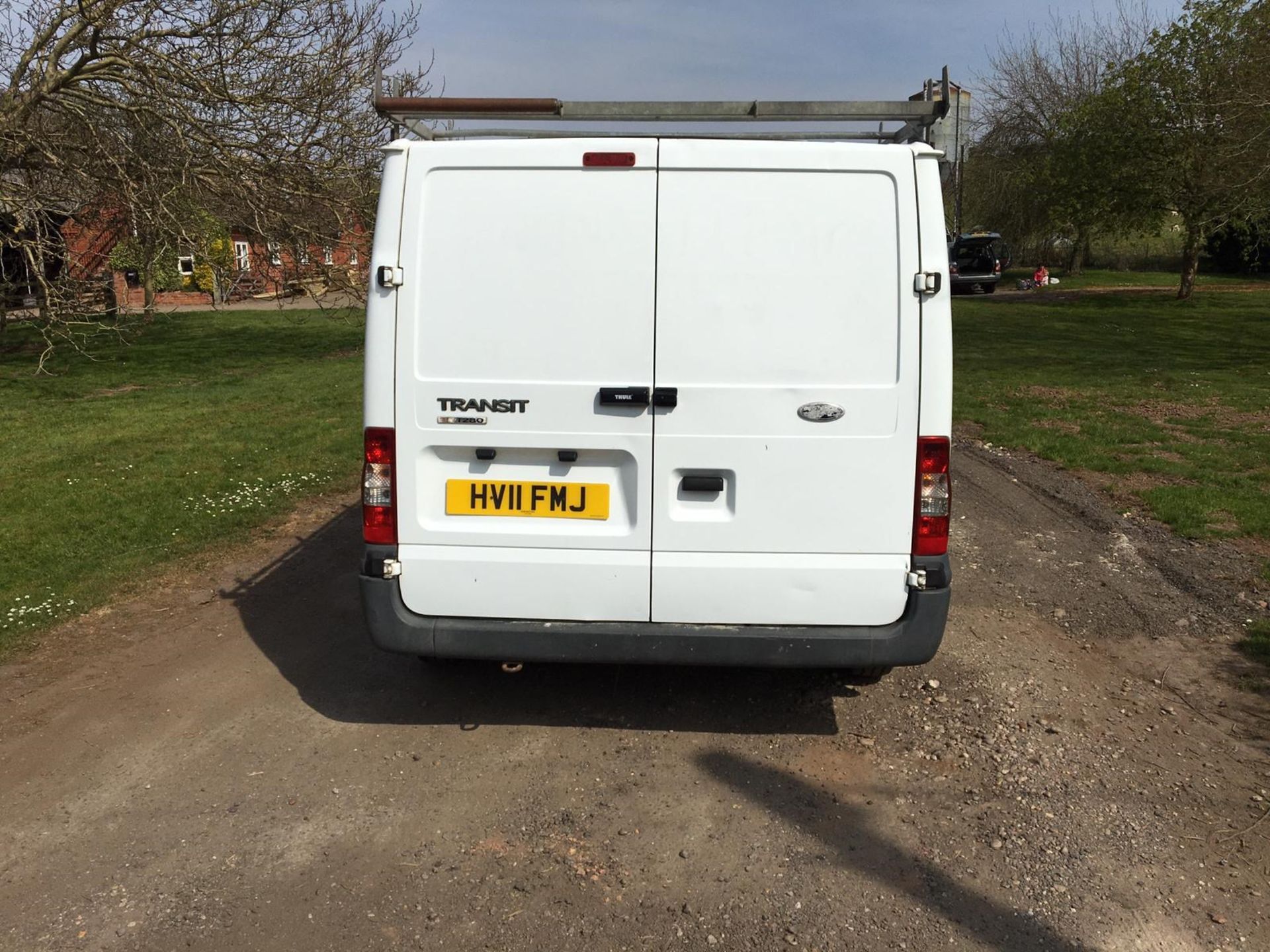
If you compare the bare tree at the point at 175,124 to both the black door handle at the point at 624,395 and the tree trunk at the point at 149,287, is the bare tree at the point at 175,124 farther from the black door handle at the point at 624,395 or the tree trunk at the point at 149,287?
the black door handle at the point at 624,395

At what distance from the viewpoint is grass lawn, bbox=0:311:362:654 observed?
22.5ft

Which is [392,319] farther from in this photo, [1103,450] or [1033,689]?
[1103,450]

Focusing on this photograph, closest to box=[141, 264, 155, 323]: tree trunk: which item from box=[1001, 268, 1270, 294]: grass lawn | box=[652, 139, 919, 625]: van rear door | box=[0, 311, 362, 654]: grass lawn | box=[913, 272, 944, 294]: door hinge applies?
box=[0, 311, 362, 654]: grass lawn

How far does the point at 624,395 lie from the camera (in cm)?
368

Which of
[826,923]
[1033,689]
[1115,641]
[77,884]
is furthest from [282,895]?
[1115,641]

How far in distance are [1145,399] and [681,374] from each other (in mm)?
12347

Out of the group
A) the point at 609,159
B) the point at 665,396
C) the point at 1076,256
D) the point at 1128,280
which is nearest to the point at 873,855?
the point at 665,396

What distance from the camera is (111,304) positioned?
15156mm

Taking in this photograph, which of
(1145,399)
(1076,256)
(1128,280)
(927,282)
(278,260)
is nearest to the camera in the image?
(927,282)

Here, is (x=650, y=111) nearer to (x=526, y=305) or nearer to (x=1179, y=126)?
(x=526, y=305)

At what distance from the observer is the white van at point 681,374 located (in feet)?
11.9

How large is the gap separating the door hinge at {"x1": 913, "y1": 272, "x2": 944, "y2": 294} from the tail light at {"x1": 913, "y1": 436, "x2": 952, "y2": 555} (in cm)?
54

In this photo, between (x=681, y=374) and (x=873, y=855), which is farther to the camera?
(x=681, y=374)

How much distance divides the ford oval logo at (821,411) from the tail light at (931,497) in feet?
1.06
